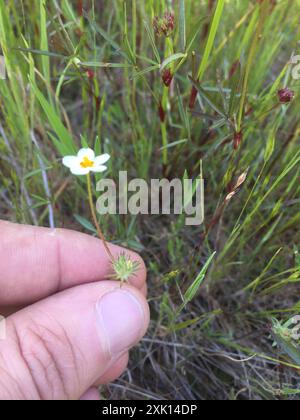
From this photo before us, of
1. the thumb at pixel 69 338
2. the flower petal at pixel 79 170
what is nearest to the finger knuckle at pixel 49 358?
the thumb at pixel 69 338

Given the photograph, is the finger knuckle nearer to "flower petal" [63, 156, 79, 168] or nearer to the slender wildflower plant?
the slender wildflower plant

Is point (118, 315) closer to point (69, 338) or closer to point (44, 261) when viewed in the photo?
point (69, 338)

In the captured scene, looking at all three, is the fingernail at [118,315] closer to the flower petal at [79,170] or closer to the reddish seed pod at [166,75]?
the flower petal at [79,170]

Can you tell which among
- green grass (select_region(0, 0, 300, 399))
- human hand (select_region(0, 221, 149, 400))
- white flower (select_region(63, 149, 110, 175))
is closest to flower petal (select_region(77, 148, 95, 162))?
white flower (select_region(63, 149, 110, 175))

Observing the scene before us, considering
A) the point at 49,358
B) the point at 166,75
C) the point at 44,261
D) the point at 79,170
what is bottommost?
the point at 49,358

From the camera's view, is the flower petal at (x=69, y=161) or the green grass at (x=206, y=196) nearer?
the flower petal at (x=69, y=161)

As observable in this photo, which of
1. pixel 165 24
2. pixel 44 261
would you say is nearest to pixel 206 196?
pixel 44 261
